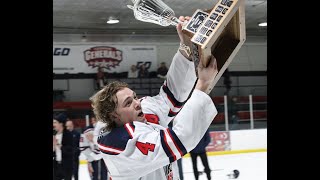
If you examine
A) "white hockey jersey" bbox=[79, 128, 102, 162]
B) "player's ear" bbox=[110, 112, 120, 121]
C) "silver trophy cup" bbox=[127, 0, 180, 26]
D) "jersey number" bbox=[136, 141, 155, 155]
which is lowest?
"white hockey jersey" bbox=[79, 128, 102, 162]

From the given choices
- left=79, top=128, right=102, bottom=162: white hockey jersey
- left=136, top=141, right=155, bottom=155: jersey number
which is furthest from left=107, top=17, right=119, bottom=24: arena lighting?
left=136, top=141, right=155, bottom=155: jersey number

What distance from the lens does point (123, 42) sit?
26.2 feet

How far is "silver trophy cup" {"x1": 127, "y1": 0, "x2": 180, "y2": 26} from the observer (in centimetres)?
90

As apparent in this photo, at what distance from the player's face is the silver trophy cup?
0.20m

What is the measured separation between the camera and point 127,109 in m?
1.00

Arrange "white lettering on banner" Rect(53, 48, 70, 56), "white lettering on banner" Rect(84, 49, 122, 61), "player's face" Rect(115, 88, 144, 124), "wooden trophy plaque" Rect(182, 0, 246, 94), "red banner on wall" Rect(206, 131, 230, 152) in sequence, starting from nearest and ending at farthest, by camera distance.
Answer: "wooden trophy plaque" Rect(182, 0, 246, 94) → "player's face" Rect(115, 88, 144, 124) → "red banner on wall" Rect(206, 131, 230, 152) → "white lettering on banner" Rect(53, 48, 70, 56) → "white lettering on banner" Rect(84, 49, 122, 61)

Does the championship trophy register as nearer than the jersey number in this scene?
Yes

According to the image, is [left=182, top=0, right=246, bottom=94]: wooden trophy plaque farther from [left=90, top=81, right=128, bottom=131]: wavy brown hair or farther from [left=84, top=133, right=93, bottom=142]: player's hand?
[left=84, top=133, right=93, bottom=142]: player's hand

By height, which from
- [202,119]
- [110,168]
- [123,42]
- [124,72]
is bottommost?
[110,168]

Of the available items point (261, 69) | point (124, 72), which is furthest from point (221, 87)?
point (124, 72)

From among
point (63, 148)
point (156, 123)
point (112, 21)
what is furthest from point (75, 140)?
point (112, 21)

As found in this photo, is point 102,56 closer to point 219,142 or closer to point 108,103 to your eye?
point 219,142
